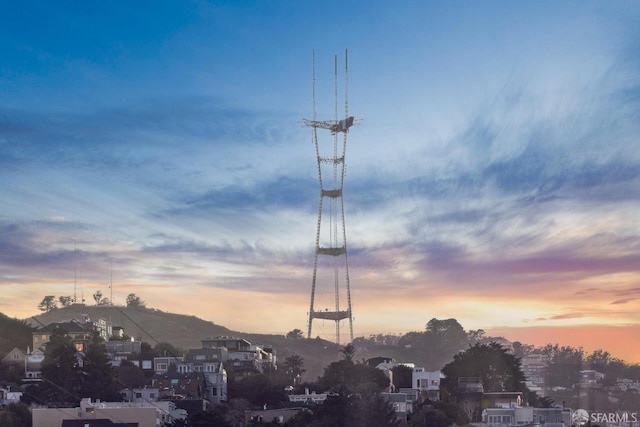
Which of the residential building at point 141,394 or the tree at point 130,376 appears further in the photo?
the tree at point 130,376

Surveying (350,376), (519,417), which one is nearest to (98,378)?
(350,376)

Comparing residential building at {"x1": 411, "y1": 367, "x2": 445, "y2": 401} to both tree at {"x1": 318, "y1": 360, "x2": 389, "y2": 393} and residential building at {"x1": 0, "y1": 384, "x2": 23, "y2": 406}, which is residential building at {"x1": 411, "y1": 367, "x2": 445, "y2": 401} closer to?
tree at {"x1": 318, "y1": 360, "x2": 389, "y2": 393}

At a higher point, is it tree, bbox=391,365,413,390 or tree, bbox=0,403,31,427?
tree, bbox=391,365,413,390

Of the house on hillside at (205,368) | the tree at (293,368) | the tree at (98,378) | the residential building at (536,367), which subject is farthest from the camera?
the residential building at (536,367)

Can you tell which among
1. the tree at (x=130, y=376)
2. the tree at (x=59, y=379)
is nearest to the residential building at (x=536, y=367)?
the tree at (x=130, y=376)

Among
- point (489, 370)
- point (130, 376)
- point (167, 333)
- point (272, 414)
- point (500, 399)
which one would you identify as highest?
point (167, 333)

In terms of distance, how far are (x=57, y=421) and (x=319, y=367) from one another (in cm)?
9503

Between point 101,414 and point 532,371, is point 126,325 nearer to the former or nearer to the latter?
point 532,371

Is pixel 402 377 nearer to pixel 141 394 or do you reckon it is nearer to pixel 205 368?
pixel 205 368

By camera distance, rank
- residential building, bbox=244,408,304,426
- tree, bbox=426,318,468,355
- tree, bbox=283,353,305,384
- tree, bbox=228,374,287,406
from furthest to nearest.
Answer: tree, bbox=426,318,468,355, tree, bbox=283,353,305,384, tree, bbox=228,374,287,406, residential building, bbox=244,408,304,426

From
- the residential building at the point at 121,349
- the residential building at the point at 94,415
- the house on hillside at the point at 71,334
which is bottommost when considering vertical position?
the residential building at the point at 94,415

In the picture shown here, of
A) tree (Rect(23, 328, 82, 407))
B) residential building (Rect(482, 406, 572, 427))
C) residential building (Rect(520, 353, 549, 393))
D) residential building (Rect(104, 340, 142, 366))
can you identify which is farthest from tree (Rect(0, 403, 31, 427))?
residential building (Rect(520, 353, 549, 393))

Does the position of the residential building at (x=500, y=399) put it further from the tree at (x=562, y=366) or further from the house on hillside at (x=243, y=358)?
the tree at (x=562, y=366)

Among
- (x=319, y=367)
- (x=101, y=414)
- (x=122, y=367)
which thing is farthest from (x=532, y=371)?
(x=101, y=414)
